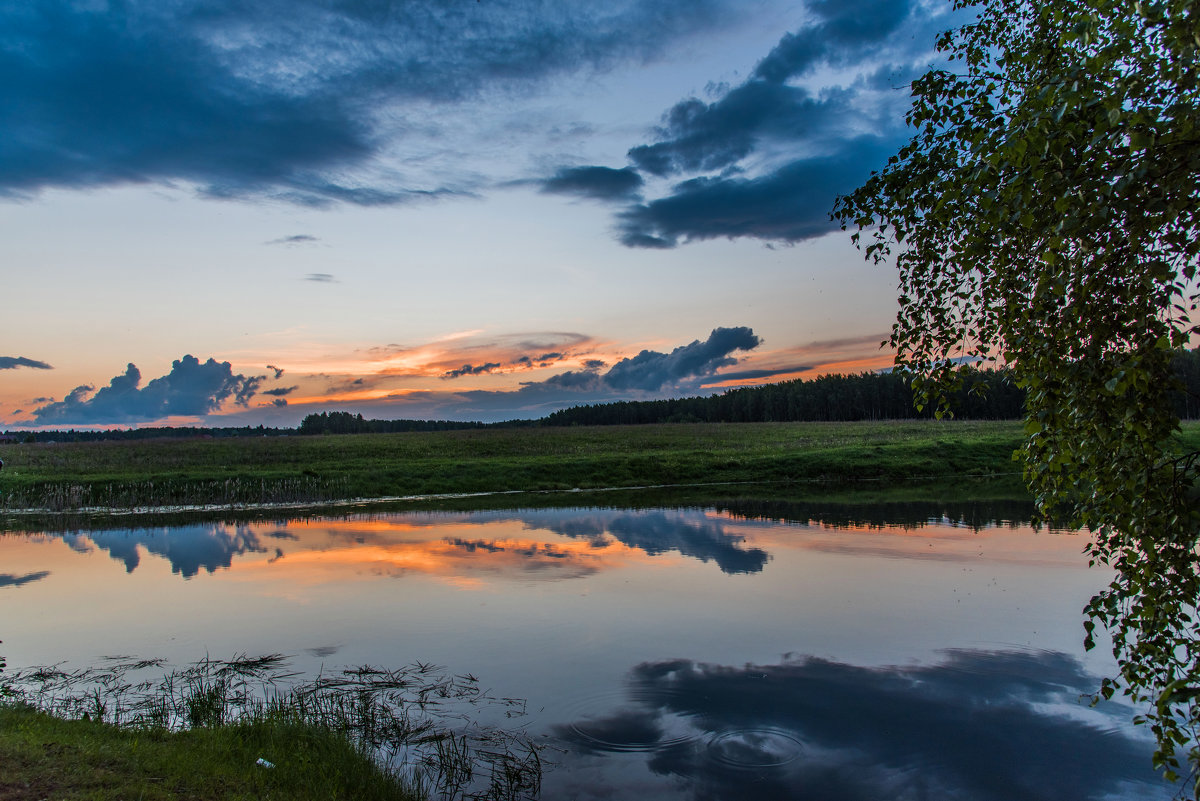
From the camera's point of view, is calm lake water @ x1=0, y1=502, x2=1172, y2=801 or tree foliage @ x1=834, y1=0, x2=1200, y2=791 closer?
tree foliage @ x1=834, y1=0, x2=1200, y2=791

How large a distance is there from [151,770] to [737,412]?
18159cm

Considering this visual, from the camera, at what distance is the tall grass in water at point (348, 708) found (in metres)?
8.58

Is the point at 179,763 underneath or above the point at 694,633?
above

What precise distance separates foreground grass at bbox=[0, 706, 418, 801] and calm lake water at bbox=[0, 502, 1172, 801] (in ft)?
8.03

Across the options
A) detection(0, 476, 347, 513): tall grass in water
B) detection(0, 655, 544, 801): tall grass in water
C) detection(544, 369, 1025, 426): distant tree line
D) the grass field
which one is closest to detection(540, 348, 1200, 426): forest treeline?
detection(544, 369, 1025, 426): distant tree line

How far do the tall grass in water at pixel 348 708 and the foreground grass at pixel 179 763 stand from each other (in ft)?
0.79

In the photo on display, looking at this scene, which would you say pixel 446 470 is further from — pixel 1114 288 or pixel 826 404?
pixel 826 404

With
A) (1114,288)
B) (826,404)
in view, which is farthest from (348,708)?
(826,404)

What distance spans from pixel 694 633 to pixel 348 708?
21.5 ft

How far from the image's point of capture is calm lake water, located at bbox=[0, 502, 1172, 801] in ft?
29.1

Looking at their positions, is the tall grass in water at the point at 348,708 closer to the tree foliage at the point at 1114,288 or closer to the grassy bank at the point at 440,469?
the tree foliage at the point at 1114,288

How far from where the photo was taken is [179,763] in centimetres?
755

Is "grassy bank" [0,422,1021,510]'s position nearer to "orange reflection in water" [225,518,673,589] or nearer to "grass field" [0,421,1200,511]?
"grass field" [0,421,1200,511]

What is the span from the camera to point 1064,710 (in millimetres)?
10172
